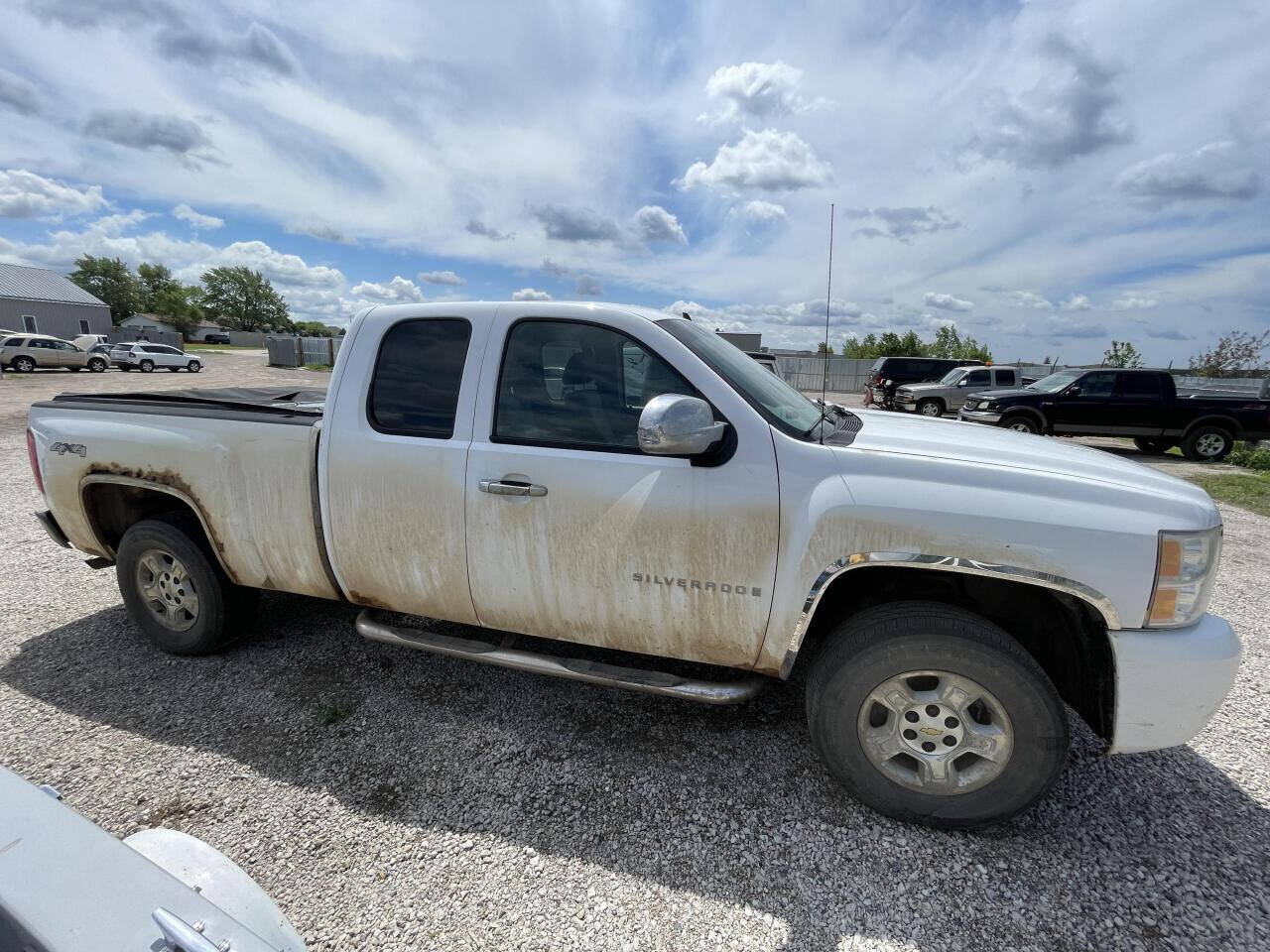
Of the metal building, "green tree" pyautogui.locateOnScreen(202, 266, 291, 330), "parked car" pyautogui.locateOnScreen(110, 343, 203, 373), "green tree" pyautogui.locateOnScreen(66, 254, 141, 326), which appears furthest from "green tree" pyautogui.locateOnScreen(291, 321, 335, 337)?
"parked car" pyautogui.locateOnScreen(110, 343, 203, 373)

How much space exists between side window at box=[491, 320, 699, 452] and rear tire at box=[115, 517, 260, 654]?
6.48 feet

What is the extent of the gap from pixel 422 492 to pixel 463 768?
121cm

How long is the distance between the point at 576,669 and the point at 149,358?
36998 mm

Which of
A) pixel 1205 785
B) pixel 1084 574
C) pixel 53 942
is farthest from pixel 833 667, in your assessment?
pixel 53 942

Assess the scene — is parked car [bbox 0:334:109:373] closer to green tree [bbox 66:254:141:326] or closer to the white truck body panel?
the white truck body panel

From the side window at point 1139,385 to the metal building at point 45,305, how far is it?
2492 inches

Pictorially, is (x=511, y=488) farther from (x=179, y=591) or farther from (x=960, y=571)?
(x=179, y=591)

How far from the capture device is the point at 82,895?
877 mm

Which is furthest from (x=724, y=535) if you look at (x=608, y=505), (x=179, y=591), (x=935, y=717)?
(x=179, y=591)

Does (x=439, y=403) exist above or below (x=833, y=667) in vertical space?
above

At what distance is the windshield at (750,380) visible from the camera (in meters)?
2.46

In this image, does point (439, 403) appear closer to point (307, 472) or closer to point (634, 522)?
point (307, 472)

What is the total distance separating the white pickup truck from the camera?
2.07m

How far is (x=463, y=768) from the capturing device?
2639 mm
